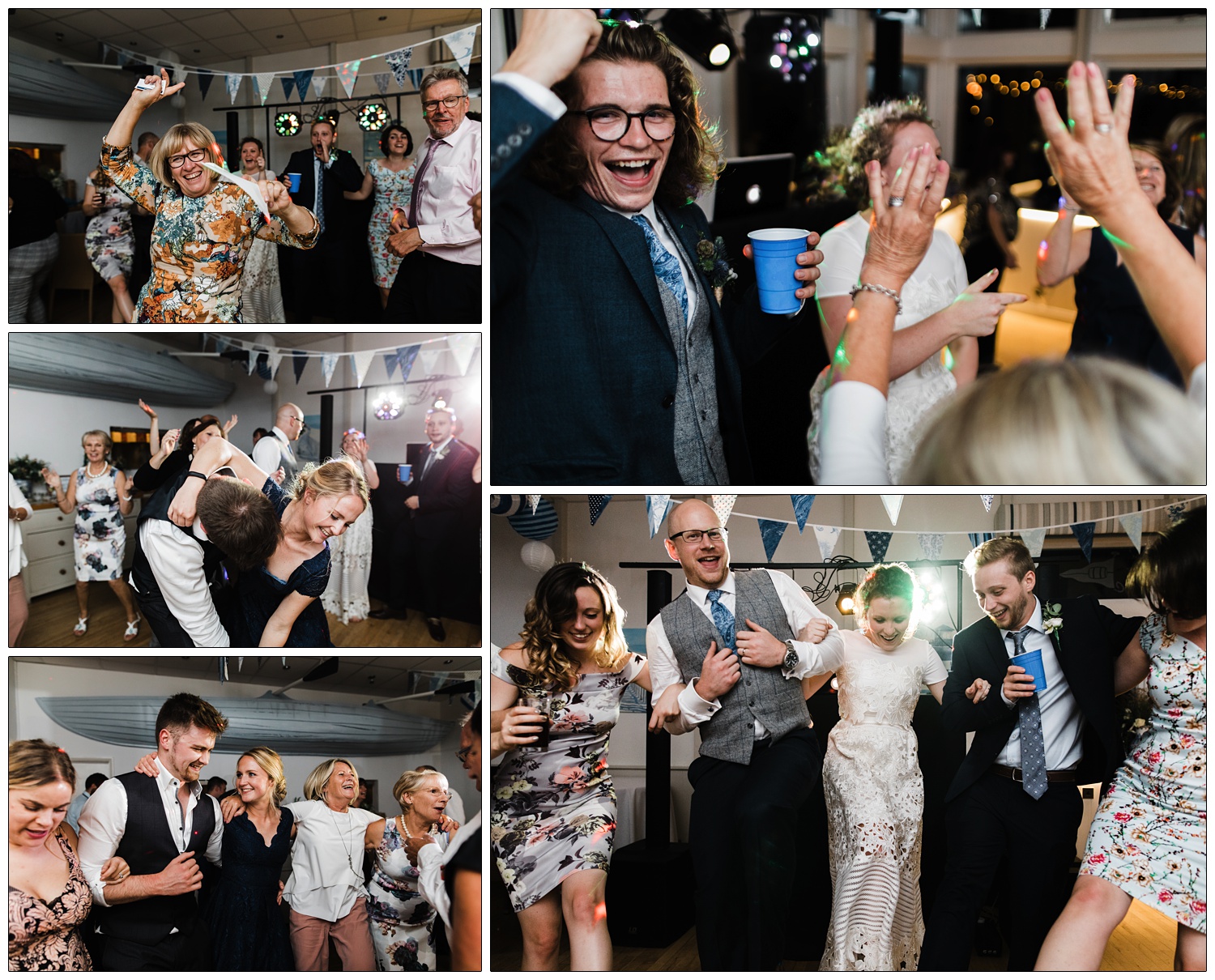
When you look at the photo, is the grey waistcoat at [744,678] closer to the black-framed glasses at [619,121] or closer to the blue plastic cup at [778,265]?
the blue plastic cup at [778,265]

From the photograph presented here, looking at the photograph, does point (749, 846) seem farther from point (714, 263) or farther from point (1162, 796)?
point (714, 263)

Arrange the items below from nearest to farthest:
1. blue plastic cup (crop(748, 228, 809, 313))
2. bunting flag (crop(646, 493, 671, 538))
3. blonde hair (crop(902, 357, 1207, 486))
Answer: blonde hair (crop(902, 357, 1207, 486))
blue plastic cup (crop(748, 228, 809, 313))
bunting flag (crop(646, 493, 671, 538))

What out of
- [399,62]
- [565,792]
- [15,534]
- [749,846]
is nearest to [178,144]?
[399,62]

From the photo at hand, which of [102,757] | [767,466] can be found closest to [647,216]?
[767,466]

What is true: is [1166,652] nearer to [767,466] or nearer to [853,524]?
[853,524]

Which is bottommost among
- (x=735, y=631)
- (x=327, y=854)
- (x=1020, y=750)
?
(x=327, y=854)

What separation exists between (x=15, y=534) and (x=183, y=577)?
40cm

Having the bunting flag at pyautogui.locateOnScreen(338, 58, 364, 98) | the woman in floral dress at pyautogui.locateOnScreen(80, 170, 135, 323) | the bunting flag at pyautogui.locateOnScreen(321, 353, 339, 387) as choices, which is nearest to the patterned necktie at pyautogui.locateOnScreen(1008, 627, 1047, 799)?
the bunting flag at pyautogui.locateOnScreen(321, 353, 339, 387)

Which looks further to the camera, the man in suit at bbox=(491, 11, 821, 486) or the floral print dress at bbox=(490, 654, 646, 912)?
the floral print dress at bbox=(490, 654, 646, 912)

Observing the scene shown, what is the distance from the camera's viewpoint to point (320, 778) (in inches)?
93.4

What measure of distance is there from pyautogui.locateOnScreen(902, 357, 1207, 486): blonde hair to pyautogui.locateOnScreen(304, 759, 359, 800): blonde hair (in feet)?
4.59

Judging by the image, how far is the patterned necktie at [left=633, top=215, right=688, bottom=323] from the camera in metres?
2.32

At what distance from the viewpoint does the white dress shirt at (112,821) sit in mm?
2361

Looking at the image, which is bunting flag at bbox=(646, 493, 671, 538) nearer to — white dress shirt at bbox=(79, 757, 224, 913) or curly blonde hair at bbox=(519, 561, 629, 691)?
curly blonde hair at bbox=(519, 561, 629, 691)
